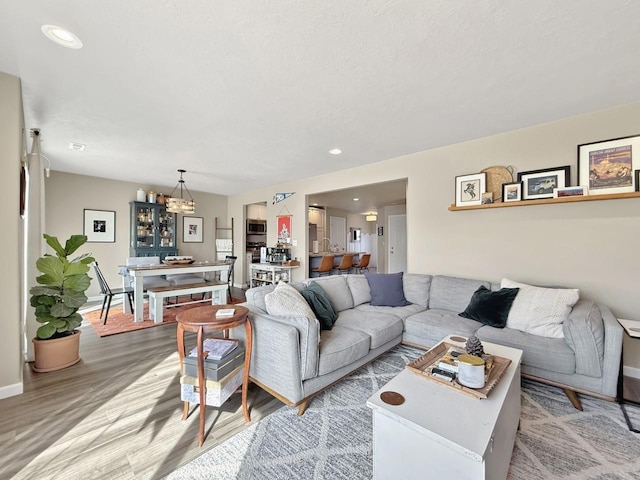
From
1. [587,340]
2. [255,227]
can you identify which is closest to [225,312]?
[587,340]

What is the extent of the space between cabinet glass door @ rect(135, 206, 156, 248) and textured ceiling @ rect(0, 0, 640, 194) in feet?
8.70

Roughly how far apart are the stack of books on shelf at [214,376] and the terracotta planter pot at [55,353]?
1754 millimetres

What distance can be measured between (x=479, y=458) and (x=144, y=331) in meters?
4.10

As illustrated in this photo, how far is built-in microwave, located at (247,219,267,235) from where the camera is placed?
307 inches

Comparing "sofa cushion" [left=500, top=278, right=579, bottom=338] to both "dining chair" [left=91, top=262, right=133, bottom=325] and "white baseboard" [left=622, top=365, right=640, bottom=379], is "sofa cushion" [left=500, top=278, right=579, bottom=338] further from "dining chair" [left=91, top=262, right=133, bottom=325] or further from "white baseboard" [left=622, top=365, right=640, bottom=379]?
"dining chair" [left=91, top=262, right=133, bottom=325]

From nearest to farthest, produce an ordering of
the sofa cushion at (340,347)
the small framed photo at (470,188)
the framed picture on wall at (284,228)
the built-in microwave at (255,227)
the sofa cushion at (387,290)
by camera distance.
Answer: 1. the sofa cushion at (340,347)
2. the small framed photo at (470,188)
3. the sofa cushion at (387,290)
4. the framed picture on wall at (284,228)
5. the built-in microwave at (255,227)

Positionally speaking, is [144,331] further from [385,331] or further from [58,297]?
[385,331]

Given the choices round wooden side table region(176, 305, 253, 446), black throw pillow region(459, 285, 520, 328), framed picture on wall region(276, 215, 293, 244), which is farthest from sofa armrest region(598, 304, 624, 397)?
framed picture on wall region(276, 215, 293, 244)

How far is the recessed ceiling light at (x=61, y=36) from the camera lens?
5.27 ft

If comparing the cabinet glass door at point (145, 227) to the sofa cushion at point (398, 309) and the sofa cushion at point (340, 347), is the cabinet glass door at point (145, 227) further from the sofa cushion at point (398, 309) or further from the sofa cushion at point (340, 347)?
the sofa cushion at point (340, 347)

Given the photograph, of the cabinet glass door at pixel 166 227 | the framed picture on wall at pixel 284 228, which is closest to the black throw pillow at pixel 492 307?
the framed picture on wall at pixel 284 228

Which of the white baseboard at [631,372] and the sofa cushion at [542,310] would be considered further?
the white baseboard at [631,372]

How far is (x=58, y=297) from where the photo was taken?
2.69 metres

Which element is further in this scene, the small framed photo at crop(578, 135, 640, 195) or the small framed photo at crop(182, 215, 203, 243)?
the small framed photo at crop(182, 215, 203, 243)
